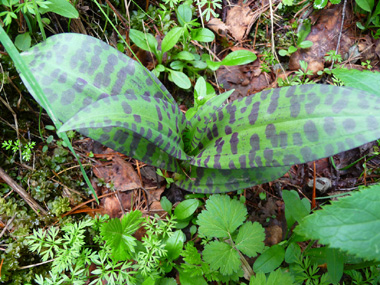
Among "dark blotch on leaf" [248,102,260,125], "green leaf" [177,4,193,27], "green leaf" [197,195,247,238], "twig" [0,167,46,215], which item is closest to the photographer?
"dark blotch on leaf" [248,102,260,125]

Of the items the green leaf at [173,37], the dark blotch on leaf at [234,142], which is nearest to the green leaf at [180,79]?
the green leaf at [173,37]

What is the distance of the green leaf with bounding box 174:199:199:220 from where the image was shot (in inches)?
51.1

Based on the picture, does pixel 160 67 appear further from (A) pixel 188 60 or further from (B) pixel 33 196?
(B) pixel 33 196

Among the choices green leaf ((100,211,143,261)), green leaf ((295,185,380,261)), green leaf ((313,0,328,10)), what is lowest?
green leaf ((100,211,143,261))

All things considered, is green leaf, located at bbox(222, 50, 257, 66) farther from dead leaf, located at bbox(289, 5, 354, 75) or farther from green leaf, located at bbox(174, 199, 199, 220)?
green leaf, located at bbox(174, 199, 199, 220)

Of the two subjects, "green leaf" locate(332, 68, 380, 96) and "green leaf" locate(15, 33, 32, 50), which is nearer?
"green leaf" locate(332, 68, 380, 96)

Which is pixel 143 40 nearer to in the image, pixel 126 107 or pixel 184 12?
pixel 184 12

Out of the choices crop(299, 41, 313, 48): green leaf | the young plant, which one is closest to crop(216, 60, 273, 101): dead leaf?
crop(299, 41, 313, 48): green leaf

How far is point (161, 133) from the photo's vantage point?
1.07 metres

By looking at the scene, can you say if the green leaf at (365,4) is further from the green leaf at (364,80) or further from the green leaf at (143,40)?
the green leaf at (143,40)

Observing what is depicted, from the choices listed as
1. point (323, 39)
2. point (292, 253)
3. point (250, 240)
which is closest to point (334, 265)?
point (292, 253)

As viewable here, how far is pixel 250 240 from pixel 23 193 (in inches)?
43.2

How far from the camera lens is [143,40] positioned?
1531 millimetres

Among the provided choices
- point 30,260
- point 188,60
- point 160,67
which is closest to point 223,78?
point 188,60
